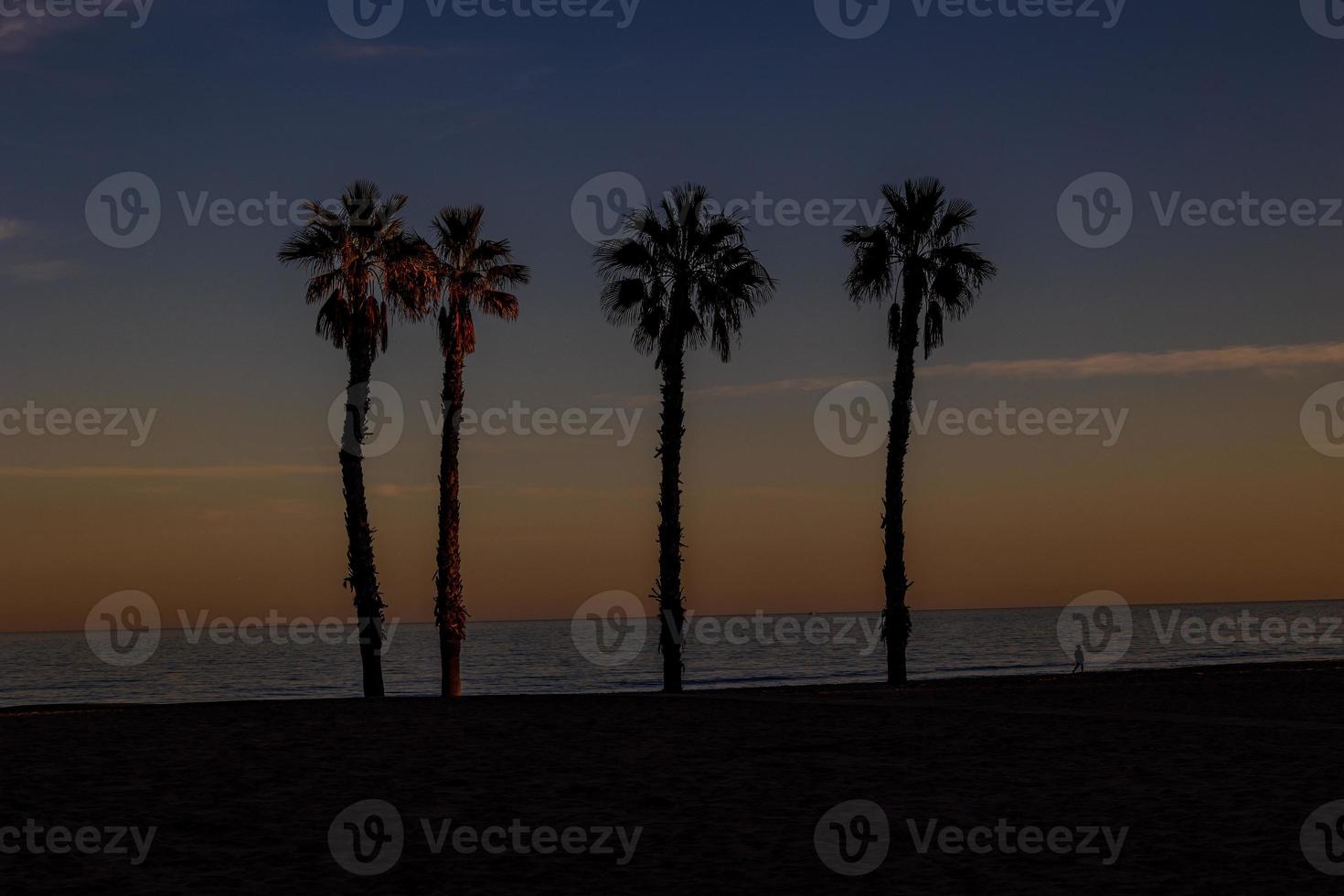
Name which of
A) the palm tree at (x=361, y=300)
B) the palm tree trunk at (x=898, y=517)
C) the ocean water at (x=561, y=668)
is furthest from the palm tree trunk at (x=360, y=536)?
the ocean water at (x=561, y=668)

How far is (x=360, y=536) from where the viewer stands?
116ft

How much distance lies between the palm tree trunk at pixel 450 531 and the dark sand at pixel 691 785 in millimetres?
8933

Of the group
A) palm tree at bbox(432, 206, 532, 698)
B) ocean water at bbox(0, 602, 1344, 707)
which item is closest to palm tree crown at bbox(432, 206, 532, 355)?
palm tree at bbox(432, 206, 532, 698)

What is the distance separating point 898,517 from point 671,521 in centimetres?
645

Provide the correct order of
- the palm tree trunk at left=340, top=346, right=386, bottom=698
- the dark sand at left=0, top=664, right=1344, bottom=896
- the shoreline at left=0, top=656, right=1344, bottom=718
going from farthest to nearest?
the palm tree trunk at left=340, top=346, right=386, bottom=698 → the shoreline at left=0, top=656, right=1344, bottom=718 → the dark sand at left=0, top=664, right=1344, bottom=896

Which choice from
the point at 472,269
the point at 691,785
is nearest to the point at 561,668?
the point at 472,269

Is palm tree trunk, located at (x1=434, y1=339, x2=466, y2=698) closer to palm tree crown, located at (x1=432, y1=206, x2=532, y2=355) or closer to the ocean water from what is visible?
palm tree crown, located at (x1=432, y1=206, x2=532, y2=355)

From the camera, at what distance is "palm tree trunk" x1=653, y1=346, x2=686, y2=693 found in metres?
36.1

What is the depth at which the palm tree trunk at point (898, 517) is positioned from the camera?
36.8m

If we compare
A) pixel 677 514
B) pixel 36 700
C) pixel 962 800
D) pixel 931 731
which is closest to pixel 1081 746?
pixel 931 731

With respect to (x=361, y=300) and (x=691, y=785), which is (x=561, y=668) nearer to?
(x=361, y=300)

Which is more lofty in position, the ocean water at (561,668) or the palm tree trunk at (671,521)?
the palm tree trunk at (671,521)

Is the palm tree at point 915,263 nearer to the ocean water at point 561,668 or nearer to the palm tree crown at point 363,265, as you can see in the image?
the palm tree crown at point 363,265

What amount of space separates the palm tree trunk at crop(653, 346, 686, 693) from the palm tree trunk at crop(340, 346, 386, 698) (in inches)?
A: 307
